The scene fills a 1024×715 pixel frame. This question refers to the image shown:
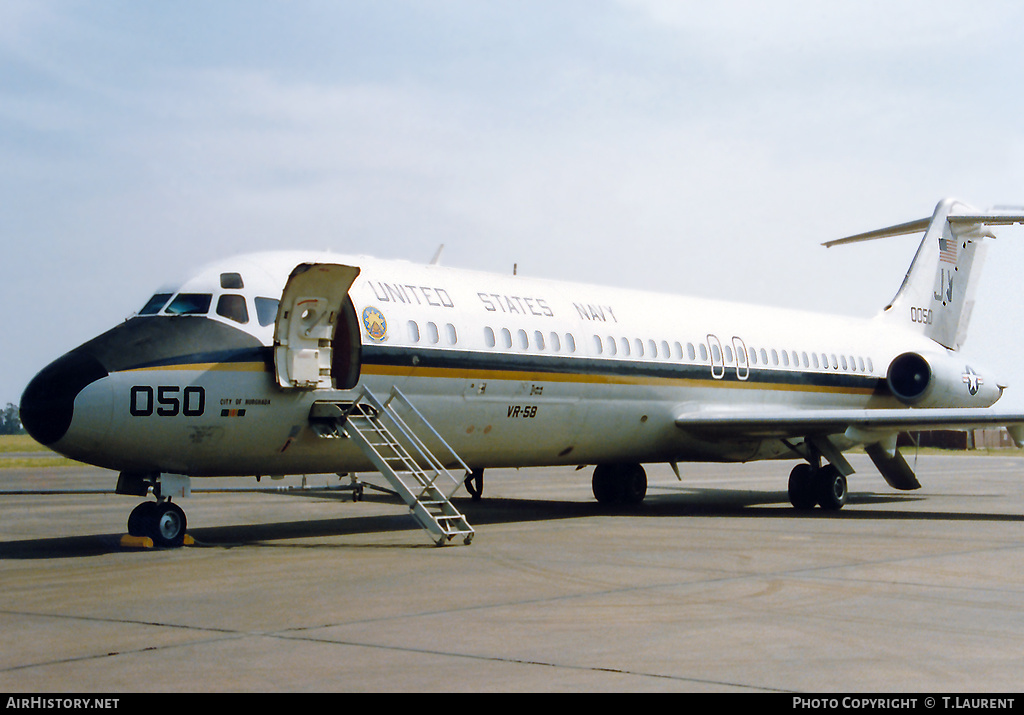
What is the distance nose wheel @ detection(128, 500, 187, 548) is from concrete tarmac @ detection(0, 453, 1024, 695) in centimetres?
22

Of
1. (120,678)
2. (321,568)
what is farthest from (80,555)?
(120,678)

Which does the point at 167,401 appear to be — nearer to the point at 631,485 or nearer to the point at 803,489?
the point at 631,485

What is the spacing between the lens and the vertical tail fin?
2703 cm

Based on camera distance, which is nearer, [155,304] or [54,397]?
[54,397]

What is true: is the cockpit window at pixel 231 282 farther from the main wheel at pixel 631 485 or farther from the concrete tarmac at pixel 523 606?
the main wheel at pixel 631 485

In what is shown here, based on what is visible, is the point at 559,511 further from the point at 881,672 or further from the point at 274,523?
the point at 881,672

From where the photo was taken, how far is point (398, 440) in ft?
49.1

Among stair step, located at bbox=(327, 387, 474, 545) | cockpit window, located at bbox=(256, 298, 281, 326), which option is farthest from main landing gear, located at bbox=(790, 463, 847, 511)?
cockpit window, located at bbox=(256, 298, 281, 326)

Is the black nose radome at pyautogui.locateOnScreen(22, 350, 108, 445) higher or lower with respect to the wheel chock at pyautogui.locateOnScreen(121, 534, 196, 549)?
higher

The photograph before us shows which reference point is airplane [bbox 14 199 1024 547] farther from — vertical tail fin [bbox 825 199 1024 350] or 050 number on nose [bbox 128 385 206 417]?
vertical tail fin [bbox 825 199 1024 350]

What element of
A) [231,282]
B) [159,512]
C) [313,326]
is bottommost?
[159,512]

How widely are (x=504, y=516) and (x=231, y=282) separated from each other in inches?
258

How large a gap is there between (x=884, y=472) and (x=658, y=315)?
226 inches

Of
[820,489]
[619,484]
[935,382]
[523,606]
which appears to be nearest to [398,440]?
[523,606]
